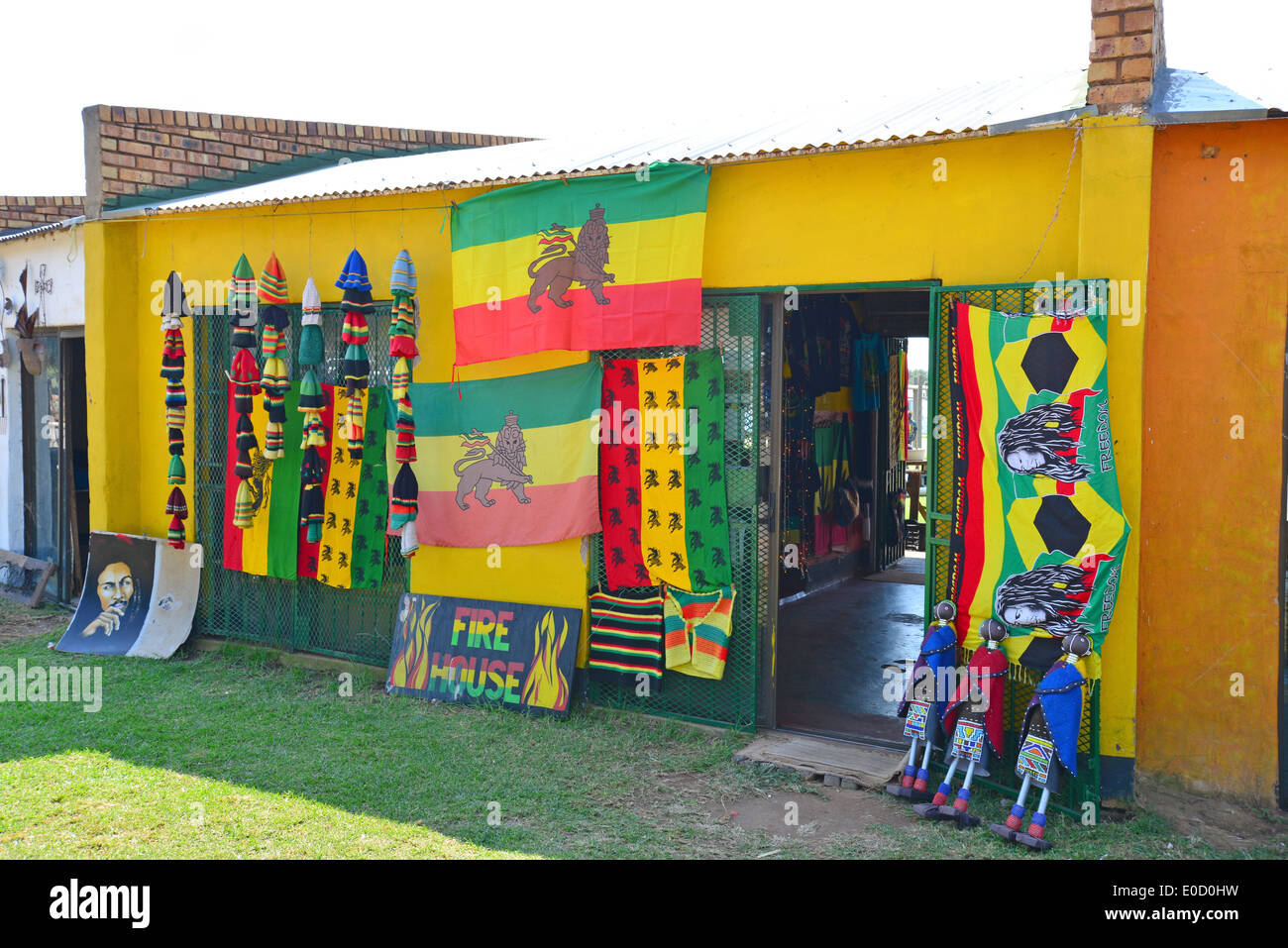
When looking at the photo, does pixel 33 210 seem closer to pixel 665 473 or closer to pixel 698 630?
pixel 665 473

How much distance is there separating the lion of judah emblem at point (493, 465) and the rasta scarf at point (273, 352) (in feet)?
5.19

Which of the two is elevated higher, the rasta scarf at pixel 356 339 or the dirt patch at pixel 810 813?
the rasta scarf at pixel 356 339

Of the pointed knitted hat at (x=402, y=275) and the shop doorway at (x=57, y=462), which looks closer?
the pointed knitted hat at (x=402, y=275)

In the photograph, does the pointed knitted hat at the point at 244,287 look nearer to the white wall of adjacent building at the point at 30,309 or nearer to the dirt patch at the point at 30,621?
the white wall of adjacent building at the point at 30,309

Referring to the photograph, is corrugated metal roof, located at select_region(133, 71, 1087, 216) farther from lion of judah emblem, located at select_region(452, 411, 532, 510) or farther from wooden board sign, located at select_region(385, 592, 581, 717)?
wooden board sign, located at select_region(385, 592, 581, 717)

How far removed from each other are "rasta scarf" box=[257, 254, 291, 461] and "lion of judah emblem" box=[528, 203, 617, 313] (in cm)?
222

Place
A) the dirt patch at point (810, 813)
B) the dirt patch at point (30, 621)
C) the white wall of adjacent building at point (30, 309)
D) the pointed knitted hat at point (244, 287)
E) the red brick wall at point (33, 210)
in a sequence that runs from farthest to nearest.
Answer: the red brick wall at point (33, 210), the white wall of adjacent building at point (30, 309), the dirt patch at point (30, 621), the pointed knitted hat at point (244, 287), the dirt patch at point (810, 813)

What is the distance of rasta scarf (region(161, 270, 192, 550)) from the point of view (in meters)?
8.20

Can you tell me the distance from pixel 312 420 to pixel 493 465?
4.94 feet

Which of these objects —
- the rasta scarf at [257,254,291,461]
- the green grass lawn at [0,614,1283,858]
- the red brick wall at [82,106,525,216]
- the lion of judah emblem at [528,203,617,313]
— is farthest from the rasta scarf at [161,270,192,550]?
the lion of judah emblem at [528,203,617,313]

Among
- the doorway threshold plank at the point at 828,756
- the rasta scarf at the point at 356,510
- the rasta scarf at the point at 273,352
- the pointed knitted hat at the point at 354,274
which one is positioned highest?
the pointed knitted hat at the point at 354,274

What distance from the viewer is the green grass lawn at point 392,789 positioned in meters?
4.79

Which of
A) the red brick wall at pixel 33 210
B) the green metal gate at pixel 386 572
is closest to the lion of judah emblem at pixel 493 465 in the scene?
the green metal gate at pixel 386 572

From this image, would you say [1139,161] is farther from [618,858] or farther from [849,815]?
[618,858]
